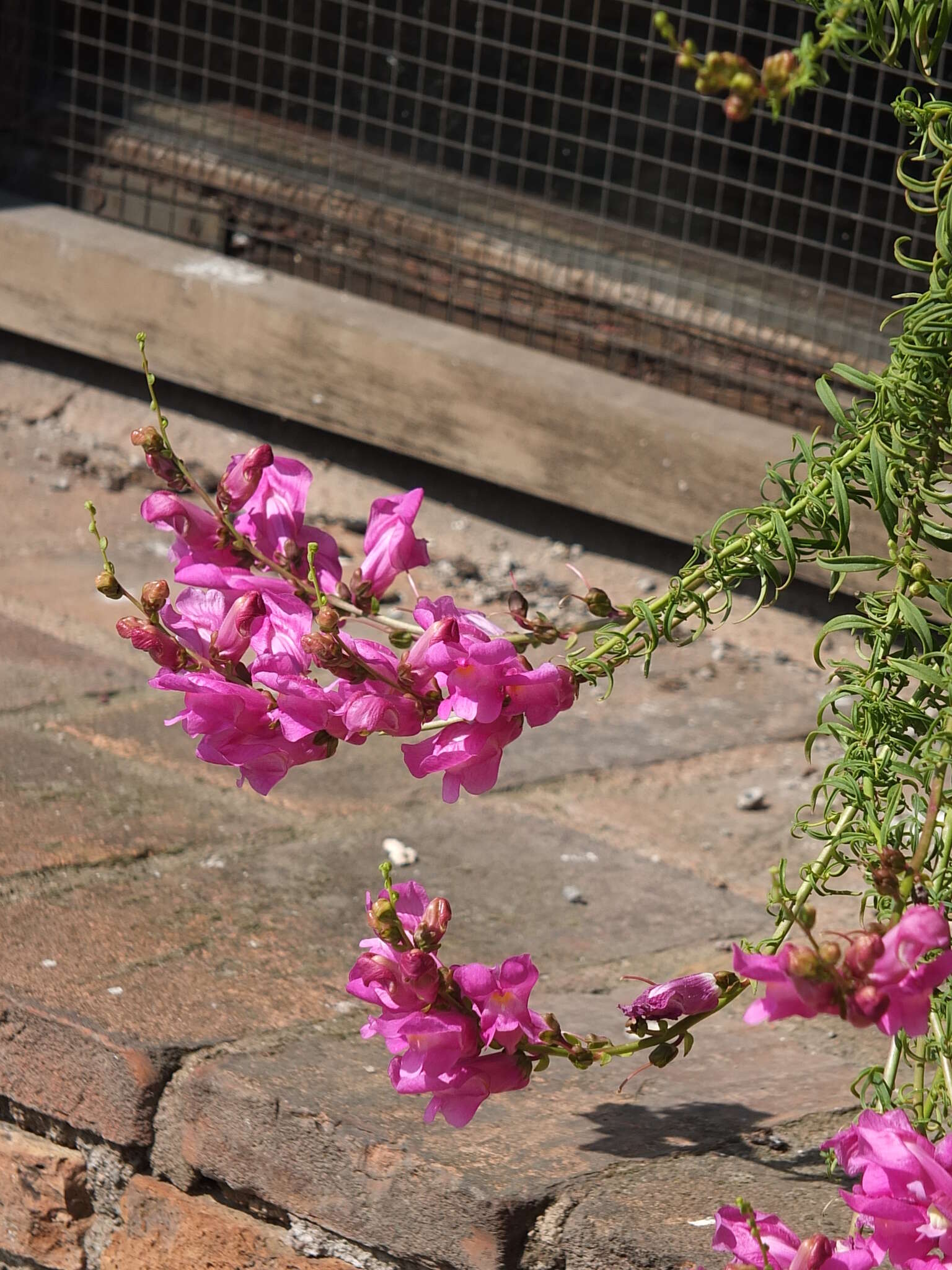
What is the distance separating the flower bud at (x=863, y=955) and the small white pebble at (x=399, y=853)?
4.40ft

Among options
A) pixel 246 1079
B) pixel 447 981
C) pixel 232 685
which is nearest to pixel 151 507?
pixel 232 685

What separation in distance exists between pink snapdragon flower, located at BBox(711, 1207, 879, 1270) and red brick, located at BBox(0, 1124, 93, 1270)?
909mm

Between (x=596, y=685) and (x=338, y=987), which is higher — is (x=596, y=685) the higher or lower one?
the higher one

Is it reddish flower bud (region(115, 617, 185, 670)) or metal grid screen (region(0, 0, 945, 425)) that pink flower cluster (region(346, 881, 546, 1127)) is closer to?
reddish flower bud (region(115, 617, 185, 670))

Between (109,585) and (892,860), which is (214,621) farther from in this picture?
(892,860)

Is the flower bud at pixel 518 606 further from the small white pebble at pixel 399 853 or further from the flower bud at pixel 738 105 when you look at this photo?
the small white pebble at pixel 399 853

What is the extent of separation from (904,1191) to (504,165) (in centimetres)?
338

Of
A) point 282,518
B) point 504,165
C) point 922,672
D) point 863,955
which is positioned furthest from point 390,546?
point 504,165

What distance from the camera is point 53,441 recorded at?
4121 mm

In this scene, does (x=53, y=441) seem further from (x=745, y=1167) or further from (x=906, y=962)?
(x=906, y=962)

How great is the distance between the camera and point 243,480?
1297 millimetres

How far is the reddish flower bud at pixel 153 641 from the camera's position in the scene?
1.13 meters

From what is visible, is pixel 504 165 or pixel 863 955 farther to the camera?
pixel 504 165

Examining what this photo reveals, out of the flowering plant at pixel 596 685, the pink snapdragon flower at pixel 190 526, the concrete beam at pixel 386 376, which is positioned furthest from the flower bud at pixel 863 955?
the concrete beam at pixel 386 376
